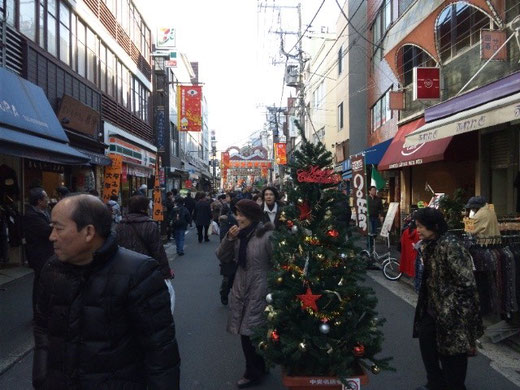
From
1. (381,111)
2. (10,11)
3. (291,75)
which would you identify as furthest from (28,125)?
(291,75)

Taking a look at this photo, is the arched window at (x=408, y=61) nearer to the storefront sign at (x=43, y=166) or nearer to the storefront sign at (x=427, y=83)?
the storefront sign at (x=427, y=83)

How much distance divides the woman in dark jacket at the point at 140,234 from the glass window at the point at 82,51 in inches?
487

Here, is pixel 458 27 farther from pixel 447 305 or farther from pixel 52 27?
pixel 52 27

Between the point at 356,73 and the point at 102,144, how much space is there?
14676 mm

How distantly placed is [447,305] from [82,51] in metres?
15.6

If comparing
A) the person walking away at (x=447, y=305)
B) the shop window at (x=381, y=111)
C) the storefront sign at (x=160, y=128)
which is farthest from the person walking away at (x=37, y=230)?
the storefront sign at (x=160, y=128)

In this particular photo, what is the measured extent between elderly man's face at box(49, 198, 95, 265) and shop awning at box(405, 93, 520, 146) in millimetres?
6240

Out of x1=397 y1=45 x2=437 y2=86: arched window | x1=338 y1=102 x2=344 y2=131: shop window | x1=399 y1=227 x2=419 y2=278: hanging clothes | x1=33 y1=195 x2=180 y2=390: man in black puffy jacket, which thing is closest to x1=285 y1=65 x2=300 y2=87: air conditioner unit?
x1=338 y1=102 x2=344 y2=131: shop window

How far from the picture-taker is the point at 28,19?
468 inches

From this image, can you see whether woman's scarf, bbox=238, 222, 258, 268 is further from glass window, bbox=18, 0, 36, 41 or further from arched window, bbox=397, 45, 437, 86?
arched window, bbox=397, 45, 437, 86

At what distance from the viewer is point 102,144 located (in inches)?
675

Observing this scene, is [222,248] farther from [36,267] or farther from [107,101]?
[107,101]

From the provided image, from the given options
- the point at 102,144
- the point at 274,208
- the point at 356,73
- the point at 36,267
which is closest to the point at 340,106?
the point at 356,73

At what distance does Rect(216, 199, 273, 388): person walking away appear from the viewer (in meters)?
4.40
